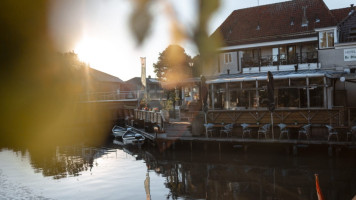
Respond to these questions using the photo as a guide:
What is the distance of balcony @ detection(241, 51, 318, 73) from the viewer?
97.2ft

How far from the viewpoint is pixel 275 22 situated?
34.0m

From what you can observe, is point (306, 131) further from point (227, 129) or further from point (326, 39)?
point (326, 39)

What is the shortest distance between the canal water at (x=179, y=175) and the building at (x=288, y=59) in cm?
423

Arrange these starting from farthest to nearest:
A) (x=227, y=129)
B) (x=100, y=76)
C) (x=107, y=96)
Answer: (x=100, y=76), (x=107, y=96), (x=227, y=129)

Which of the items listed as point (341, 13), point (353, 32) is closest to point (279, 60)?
point (353, 32)

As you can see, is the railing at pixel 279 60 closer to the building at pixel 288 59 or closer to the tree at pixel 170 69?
the building at pixel 288 59

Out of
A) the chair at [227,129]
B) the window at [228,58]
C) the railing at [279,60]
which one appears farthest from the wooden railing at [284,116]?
the window at [228,58]

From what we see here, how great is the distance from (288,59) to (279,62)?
827mm

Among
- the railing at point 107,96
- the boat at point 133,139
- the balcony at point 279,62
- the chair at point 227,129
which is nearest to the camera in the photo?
the chair at point 227,129

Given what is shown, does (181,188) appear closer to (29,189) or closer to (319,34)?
(29,189)

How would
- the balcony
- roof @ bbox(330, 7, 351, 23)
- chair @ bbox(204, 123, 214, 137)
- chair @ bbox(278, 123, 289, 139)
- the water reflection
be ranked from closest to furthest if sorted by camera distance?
the water reflection → chair @ bbox(278, 123, 289, 139) → chair @ bbox(204, 123, 214, 137) → the balcony → roof @ bbox(330, 7, 351, 23)

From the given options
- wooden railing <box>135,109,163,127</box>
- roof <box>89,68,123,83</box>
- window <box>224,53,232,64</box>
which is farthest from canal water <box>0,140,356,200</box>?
roof <box>89,68,123,83</box>

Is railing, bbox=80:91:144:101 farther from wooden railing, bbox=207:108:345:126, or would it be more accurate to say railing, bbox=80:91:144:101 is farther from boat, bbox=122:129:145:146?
wooden railing, bbox=207:108:345:126

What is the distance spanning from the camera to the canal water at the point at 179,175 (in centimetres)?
1449
